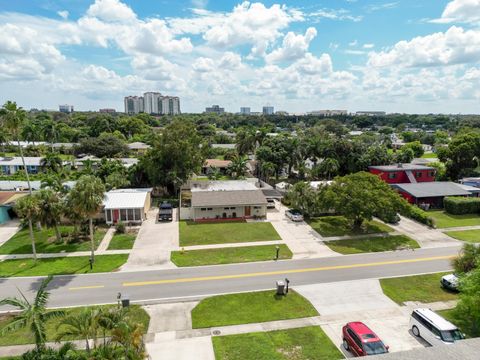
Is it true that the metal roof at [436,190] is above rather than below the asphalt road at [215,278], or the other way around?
above

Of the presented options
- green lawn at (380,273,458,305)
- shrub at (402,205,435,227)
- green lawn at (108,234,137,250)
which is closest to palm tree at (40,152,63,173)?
green lawn at (108,234,137,250)

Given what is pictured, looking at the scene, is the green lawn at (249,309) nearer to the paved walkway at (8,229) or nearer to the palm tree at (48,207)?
the palm tree at (48,207)

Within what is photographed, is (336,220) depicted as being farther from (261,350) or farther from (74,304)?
(74,304)

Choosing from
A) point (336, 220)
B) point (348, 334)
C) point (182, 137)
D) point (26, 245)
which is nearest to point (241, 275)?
point (348, 334)

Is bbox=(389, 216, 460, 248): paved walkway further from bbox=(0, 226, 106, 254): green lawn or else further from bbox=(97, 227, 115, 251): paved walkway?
bbox=(0, 226, 106, 254): green lawn

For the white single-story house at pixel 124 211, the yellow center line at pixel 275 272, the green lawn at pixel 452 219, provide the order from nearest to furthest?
the yellow center line at pixel 275 272
the white single-story house at pixel 124 211
the green lawn at pixel 452 219

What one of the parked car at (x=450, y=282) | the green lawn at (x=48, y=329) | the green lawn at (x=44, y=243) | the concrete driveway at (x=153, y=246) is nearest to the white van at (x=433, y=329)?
the parked car at (x=450, y=282)
